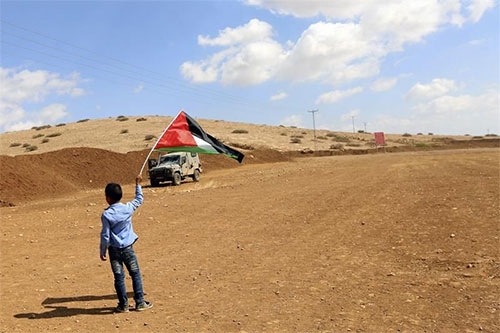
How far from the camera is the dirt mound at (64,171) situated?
24.6m

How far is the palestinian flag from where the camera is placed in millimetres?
9062

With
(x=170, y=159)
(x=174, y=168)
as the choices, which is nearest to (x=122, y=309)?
(x=174, y=168)

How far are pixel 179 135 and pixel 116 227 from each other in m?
3.26

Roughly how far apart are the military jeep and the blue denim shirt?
19.8 meters

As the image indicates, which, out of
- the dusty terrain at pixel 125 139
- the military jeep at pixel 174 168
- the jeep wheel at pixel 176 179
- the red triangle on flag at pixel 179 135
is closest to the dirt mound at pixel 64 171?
the military jeep at pixel 174 168

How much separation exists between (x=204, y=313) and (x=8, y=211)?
16.7m

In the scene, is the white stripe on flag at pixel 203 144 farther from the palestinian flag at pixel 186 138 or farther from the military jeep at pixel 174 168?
the military jeep at pixel 174 168

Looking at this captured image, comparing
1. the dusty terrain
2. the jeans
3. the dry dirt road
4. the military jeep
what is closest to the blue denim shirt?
the jeans

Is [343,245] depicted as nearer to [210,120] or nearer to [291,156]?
[291,156]

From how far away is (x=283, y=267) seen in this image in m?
8.27

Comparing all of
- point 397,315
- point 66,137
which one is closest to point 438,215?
point 397,315

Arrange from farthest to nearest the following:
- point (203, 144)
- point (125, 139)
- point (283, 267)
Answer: point (125, 139), point (203, 144), point (283, 267)

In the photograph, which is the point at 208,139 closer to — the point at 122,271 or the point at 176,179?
the point at 122,271

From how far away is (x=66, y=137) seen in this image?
59906mm
